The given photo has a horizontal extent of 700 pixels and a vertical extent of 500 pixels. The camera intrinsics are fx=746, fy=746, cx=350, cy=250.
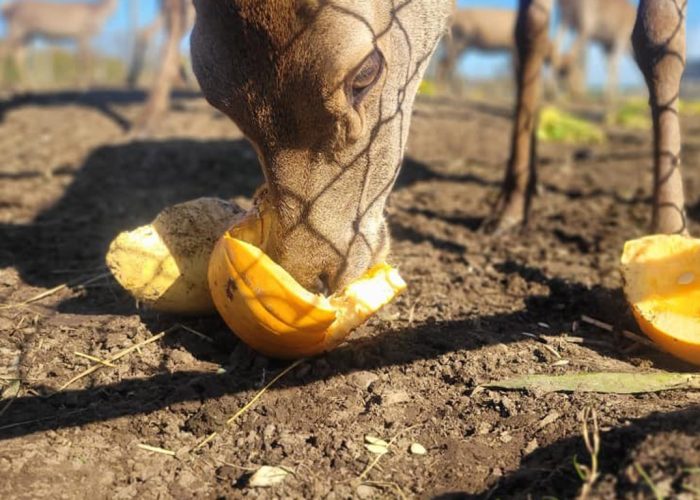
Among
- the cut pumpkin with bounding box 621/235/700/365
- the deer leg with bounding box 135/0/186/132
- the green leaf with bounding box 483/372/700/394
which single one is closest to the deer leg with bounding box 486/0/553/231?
the cut pumpkin with bounding box 621/235/700/365

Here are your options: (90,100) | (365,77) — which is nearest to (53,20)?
(90,100)

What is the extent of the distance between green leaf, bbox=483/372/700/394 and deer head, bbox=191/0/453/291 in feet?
2.05

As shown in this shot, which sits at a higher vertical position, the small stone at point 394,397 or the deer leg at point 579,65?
the small stone at point 394,397

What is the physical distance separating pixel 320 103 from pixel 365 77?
0.27 metres

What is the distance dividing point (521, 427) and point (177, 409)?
40.3 inches

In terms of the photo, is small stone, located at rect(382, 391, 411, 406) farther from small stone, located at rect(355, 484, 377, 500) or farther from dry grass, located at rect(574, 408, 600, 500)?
dry grass, located at rect(574, 408, 600, 500)

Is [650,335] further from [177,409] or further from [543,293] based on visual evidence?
[177,409]

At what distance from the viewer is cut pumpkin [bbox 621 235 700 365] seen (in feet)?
7.90

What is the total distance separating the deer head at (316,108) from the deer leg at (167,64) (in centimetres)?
508

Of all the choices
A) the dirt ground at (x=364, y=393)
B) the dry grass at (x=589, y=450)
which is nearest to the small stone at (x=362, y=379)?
the dirt ground at (x=364, y=393)

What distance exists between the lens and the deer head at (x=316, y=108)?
82.2 inches

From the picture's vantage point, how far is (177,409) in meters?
2.26

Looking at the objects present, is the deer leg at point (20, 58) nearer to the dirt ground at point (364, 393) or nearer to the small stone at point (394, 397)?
the dirt ground at point (364, 393)

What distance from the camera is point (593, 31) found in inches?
985
